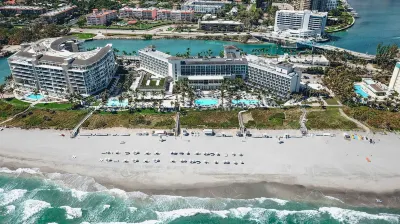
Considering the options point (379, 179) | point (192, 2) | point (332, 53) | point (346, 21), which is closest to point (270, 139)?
point (379, 179)

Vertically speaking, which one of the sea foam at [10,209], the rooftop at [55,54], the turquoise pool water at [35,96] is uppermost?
the rooftop at [55,54]

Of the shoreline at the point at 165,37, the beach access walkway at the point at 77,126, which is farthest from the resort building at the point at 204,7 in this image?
the beach access walkway at the point at 77,126

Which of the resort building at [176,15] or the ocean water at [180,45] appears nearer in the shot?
the ocean water at [180,45]

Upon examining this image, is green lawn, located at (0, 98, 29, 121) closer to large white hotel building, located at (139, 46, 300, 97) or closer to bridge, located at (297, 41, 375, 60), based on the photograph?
large white hotel building, located at (139, 46, 300, 97)

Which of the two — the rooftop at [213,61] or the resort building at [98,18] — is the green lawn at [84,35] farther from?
the rooftop at [213,61]

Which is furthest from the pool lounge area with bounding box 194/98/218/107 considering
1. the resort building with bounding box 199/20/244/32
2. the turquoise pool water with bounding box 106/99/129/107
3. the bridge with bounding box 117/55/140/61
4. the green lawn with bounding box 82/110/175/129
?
the resort building with bounding box 199/20/244/32

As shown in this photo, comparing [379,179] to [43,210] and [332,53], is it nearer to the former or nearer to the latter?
[43,210]
